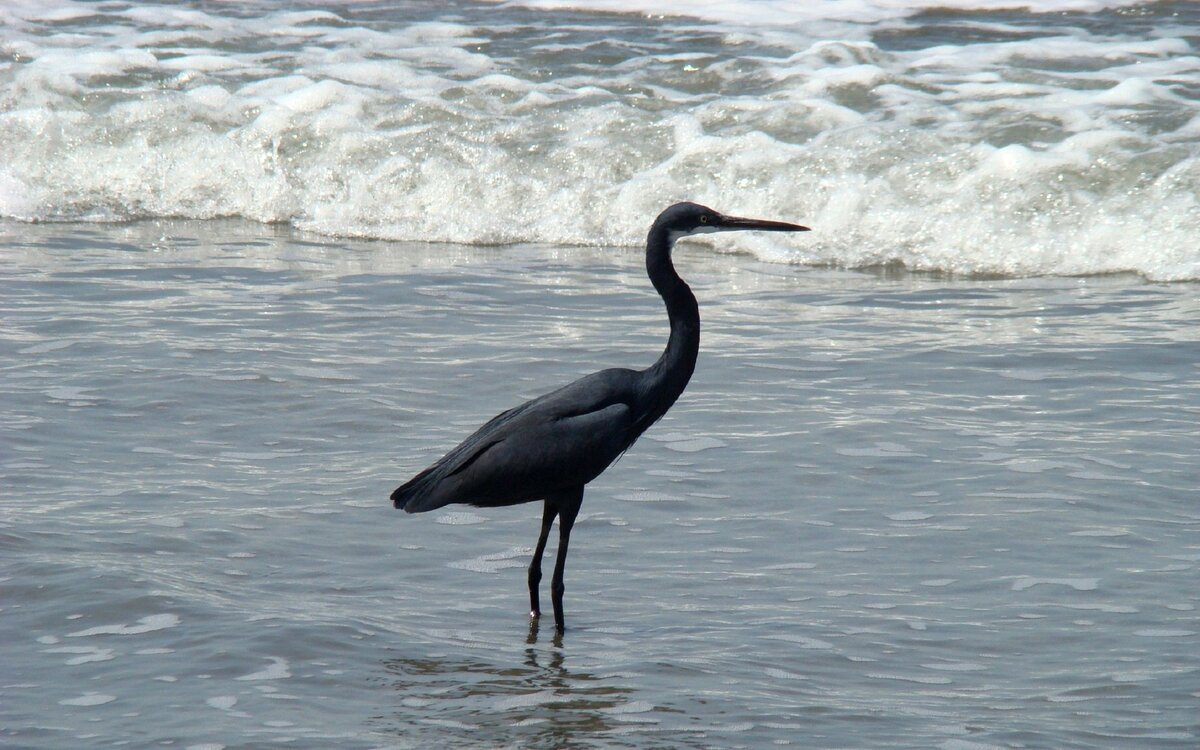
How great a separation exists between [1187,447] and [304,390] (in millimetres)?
3563

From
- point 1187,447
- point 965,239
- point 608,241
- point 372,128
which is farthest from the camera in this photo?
point 372,128

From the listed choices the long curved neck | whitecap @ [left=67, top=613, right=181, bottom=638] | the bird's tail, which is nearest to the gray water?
whitecap @ [left=67, top=613, right=181, bottom=638]

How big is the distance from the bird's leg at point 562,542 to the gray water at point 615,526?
8 centimetres

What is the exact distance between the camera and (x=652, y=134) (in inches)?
449

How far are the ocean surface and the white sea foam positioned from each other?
1.7 inches

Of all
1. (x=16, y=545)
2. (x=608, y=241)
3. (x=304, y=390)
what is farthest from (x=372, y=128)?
→ (x=16, y=545)

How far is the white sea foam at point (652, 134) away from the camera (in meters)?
9.84

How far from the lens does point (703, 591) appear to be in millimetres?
4816

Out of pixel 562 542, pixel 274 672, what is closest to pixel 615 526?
pixel 562 542

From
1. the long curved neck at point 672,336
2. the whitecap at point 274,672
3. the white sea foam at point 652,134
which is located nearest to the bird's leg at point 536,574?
the long curved neck at point 672,336

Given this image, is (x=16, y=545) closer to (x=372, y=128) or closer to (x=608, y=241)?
(x=608, y=241)

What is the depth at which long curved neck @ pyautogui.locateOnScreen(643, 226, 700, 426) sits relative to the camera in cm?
493

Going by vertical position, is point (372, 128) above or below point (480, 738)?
above

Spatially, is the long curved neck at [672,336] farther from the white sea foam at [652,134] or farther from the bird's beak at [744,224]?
the white sea foam at [652,134]
